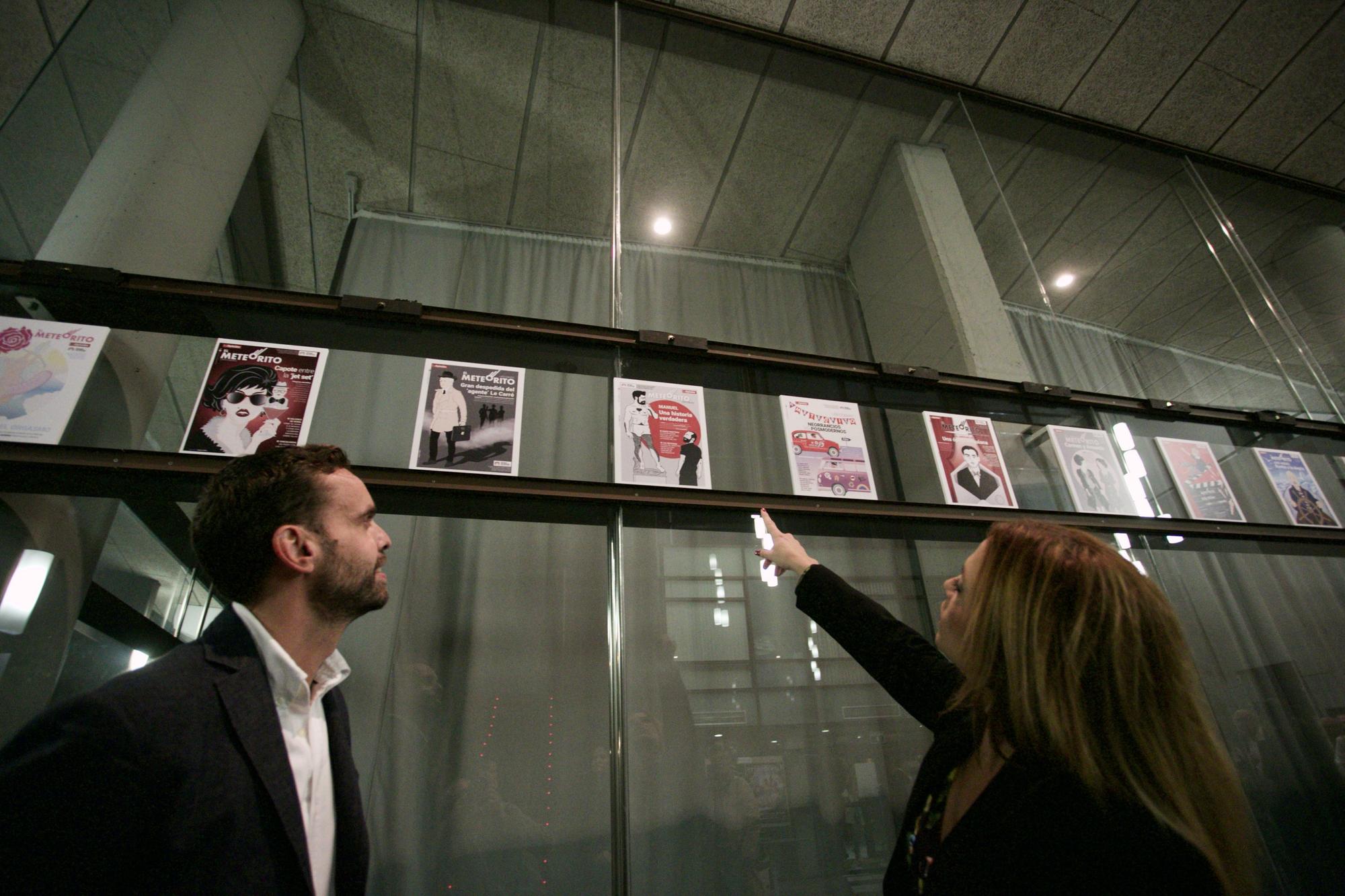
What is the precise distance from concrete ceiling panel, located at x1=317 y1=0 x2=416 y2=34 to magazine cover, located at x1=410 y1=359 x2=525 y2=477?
225cm

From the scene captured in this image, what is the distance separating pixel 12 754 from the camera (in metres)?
0.69

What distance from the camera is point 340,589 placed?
1155 millimetres

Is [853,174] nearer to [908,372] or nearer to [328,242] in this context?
[908,372]

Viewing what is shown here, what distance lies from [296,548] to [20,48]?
2.35m

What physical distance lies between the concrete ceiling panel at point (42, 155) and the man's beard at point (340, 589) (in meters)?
1.64

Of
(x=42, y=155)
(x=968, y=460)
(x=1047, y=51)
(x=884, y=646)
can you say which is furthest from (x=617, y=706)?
(x=1047, y=51)

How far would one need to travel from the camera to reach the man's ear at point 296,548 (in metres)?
1.11

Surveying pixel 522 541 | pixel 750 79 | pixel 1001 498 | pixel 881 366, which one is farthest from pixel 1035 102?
pixel 522 541

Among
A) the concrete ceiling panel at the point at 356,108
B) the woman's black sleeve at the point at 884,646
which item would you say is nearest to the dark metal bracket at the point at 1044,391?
the woman's black sleeve at the point at 884,646

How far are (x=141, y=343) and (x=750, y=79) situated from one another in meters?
3.17

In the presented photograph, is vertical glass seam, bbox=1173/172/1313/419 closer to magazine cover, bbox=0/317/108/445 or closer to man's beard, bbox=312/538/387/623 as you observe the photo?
man's beard, bbox=312/538/387/623

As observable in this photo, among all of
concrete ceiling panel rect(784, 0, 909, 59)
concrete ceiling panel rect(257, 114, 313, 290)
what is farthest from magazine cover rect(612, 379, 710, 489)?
concrete ceiling panel rect(784, 0, 909, 59)

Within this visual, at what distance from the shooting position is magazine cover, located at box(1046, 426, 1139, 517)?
7.77ft

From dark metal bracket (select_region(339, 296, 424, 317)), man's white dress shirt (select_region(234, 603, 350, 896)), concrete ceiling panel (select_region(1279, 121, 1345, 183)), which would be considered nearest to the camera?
man's white dress shirt (select_region(234, 603, 350, 896))
